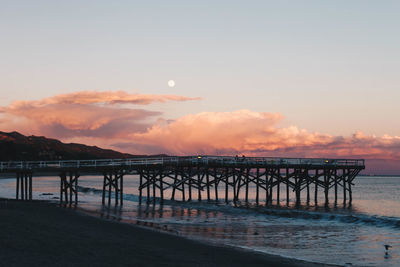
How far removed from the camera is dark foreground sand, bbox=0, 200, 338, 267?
13328 millimetres

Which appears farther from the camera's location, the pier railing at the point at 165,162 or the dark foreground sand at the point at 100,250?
the pier railing at the point at 165,162

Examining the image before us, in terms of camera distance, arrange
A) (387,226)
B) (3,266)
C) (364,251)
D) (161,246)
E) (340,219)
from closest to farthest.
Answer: (3,266), (161,246), (364,251), (387,226), (340,219)

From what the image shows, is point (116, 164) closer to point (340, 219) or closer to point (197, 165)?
point (197, 165)

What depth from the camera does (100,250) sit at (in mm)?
15531

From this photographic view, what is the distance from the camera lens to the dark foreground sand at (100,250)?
13328 mm

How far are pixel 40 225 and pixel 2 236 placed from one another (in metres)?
4.25

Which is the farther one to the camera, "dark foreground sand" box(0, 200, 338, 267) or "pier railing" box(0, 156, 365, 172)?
"pier railing" box(0, 156, 365, 172)

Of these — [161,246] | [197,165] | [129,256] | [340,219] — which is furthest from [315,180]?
[129,256]

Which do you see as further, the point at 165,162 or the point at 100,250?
the point at 165,162

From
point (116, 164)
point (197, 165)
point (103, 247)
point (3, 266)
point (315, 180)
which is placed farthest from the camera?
point (315, 180)

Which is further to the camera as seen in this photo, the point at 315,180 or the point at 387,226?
the point at 315,180

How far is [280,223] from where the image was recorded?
33.6 metres

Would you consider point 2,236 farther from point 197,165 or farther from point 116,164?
point 197,165

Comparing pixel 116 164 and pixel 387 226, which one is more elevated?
pixel 116 164
